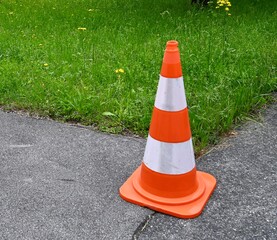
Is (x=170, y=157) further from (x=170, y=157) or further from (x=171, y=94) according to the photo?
(x=171, y=94)

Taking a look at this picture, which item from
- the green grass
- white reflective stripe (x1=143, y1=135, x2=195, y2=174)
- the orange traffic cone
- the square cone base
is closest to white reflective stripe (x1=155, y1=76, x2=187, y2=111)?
the orange traffic cone

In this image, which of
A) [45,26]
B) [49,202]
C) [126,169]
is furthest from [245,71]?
[45,26]

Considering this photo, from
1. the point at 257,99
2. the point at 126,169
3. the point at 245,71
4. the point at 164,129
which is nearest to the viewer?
the point at 164,129

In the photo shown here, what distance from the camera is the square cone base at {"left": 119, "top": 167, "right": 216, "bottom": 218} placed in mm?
2600

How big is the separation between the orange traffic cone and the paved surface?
0.26 ft

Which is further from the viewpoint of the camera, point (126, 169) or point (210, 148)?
point (210, 148)

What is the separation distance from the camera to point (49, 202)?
271cm

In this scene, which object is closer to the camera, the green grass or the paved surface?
the paved surface

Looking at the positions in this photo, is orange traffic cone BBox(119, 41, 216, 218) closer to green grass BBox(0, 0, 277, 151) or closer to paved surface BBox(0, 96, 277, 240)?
paved surface BBox(0, 96, 277, 240)

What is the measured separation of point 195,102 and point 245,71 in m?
0.89

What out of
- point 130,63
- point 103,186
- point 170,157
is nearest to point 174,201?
point 170,157

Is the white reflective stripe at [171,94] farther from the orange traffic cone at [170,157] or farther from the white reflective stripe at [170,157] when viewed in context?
the white reflective stripe at [170,157]

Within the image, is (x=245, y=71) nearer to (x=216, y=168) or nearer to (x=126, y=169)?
(x=216, y=168)

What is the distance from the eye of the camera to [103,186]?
2.88 metres
